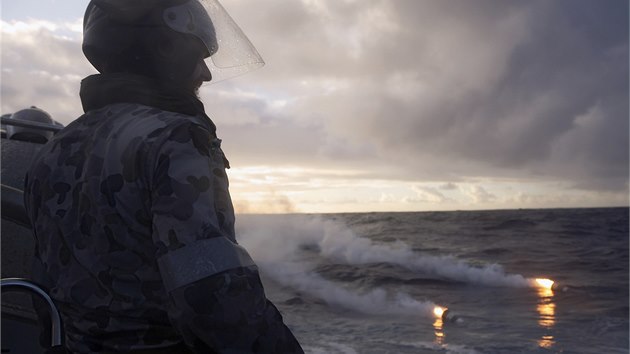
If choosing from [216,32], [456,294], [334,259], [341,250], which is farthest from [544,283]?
[216,32]

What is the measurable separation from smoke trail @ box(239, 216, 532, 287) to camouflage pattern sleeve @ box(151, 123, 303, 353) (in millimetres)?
19738

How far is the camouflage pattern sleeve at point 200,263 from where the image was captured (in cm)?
133

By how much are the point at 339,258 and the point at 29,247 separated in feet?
96.5

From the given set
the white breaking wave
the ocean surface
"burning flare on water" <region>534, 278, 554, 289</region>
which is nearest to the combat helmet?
the ocean surface

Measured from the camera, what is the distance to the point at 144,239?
58.2 inches

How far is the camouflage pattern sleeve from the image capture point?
52.4 inches

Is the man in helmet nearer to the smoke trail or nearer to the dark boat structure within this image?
the dark boat structure

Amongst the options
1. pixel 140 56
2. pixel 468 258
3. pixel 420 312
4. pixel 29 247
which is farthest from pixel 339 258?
pixel 140 56

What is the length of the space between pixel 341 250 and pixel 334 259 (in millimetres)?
3823

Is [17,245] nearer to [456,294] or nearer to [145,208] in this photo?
[145,208]

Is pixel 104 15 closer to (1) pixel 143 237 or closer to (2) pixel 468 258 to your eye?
(1) pixel 143 237

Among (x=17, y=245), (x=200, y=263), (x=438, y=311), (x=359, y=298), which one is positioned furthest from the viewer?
(x=359, y=298)

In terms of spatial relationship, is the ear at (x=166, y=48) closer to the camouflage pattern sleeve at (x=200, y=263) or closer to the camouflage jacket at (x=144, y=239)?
the camouflage jacket at (x=144, y=239)

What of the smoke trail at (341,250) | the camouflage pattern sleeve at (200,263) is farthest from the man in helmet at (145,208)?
the smoke trail at (341,250)
